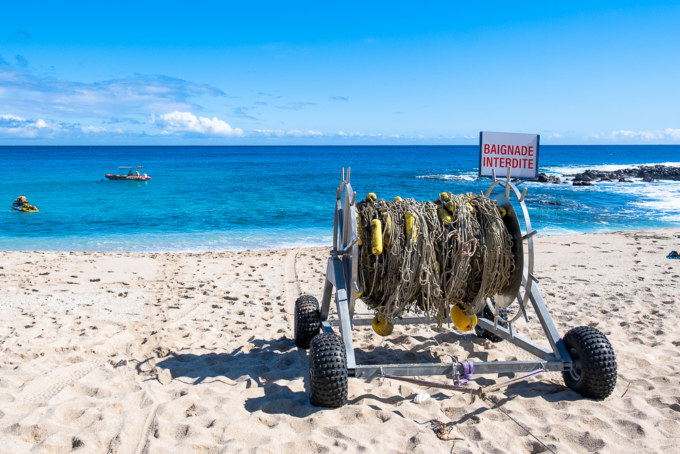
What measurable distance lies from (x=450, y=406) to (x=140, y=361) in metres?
3.29

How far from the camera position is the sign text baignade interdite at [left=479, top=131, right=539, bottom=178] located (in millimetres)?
6824

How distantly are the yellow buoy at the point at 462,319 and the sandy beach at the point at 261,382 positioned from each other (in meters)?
0.54

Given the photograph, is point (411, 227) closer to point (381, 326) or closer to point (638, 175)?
point (381, 326)

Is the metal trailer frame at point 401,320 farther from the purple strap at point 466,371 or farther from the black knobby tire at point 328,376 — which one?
the black knobby tire at point 328,376

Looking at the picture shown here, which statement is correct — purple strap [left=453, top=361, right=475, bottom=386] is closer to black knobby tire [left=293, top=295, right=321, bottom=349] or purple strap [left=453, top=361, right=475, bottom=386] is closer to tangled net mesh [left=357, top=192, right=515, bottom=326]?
tangled net mesh [left=357, top=192, right=515, bottom=326]

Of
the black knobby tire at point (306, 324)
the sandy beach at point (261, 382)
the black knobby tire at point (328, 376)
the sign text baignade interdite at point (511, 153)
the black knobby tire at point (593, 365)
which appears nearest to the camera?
the sandy beach at point (261, 382)

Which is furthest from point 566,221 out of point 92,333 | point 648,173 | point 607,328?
point 648,173

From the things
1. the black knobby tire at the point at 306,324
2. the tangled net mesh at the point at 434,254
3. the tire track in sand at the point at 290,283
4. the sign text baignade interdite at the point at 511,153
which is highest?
the sign text baignade interdite at the point at 511,153

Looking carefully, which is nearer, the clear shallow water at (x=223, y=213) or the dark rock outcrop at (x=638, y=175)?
the clear shallow water at (x=223, y=213)

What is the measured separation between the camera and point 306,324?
223 inches

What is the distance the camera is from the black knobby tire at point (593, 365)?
4.24 metres

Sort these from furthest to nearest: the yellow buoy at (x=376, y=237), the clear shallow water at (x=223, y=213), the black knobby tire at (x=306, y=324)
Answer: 1. the clear shallow water at (x=223, y=213)
2. the black knobby tire at (x=306, y=324)
3. the yellow buoy at (x=376, y=237)

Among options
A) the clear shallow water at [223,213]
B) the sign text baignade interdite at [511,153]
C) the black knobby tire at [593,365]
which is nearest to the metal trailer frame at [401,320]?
the black knobby tire at [593,365]

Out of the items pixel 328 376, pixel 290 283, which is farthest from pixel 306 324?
pixel 290 283
